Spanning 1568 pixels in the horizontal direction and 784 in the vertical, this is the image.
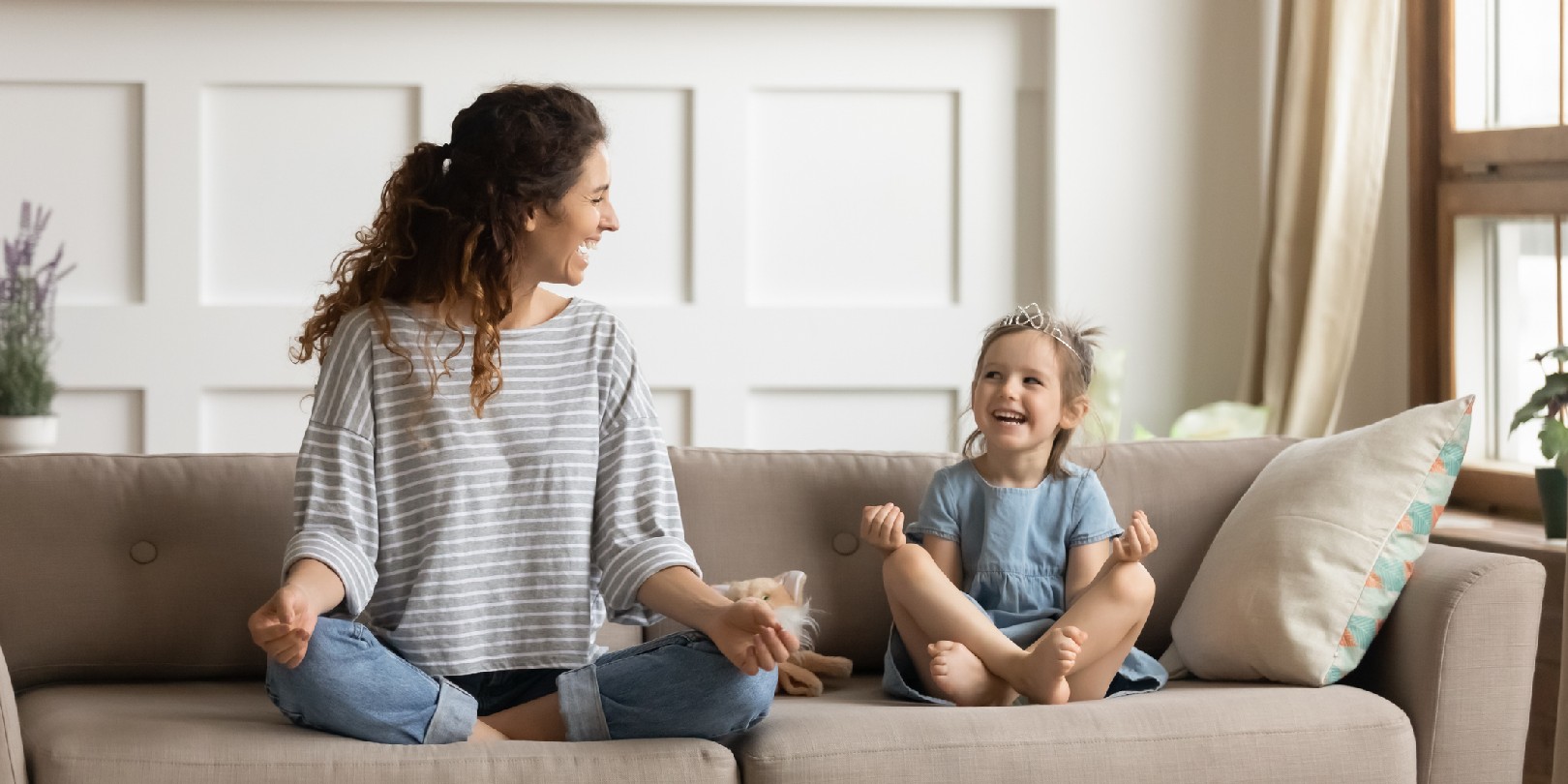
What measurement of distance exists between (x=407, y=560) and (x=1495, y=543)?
168cm

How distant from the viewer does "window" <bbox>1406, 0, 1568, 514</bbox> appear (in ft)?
9.88

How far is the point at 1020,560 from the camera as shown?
2143 mm

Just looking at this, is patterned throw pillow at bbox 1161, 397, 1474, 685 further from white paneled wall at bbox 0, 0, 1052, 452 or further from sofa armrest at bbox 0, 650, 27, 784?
sofa armrest at bbox 0, 650, 27, 784

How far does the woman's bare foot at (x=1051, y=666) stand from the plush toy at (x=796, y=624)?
27cm

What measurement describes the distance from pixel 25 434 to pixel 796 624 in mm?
1791

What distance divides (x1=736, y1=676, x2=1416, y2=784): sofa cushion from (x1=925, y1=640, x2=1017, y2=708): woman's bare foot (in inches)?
1.9

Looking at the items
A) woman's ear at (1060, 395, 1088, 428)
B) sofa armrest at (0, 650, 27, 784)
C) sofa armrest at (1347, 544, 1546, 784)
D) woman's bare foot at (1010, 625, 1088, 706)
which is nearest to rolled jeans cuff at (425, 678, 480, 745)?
sofa armrest at (0, 650, 27, 784)

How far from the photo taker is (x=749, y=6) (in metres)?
3.49

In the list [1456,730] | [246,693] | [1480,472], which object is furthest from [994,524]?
[1480,472]

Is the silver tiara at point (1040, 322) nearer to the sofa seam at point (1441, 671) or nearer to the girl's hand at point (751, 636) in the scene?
the sofa seam at point (1441, 671)

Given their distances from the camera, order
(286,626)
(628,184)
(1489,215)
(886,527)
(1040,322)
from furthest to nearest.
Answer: (628,184) < (1489,215) < (1040,322) < (886,527) < (286,626)

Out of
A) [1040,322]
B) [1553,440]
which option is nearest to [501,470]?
[1040,322]

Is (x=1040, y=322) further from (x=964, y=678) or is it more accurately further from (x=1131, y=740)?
(x=1131, y=740)

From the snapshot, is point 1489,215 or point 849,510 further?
point 1489,215
